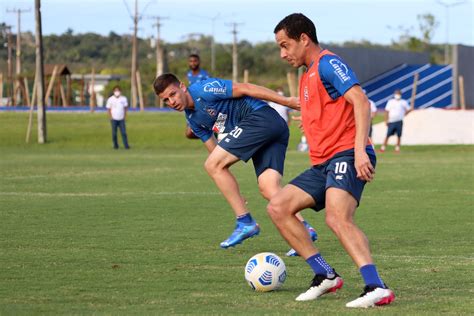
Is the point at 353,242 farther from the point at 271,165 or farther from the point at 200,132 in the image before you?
the point at 200,132

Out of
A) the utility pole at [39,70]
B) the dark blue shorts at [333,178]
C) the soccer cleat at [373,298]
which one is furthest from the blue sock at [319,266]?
the utility pole at [39,70]

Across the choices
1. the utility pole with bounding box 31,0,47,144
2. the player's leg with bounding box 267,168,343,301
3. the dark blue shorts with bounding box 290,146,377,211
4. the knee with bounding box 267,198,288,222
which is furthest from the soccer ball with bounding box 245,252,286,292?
the utility pole with bounding box 31,0,47,144

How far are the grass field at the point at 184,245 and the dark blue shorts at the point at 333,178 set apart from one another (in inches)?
31.4

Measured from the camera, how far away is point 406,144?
43.2 meters

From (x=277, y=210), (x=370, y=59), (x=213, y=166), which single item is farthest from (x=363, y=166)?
(x=370, y=59)

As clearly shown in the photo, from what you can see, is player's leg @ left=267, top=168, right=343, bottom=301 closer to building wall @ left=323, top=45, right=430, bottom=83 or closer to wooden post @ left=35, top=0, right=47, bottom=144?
wooden post @ left=35, top=0, right=47, bottom=144

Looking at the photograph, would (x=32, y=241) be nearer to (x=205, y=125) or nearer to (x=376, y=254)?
(x=205, y=125)

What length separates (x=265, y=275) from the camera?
820 cm

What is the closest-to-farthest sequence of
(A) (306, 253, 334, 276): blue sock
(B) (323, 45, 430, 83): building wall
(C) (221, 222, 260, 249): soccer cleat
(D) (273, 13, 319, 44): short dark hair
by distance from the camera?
1. (D) (273, 13, 319, 44): short dark hair
2. (A) (306, 253, 334, 276): blue sock
3. (C) (221, 222, 260, 249): soccer cleat
4. (B) (323, 45, 430, 83): building wall

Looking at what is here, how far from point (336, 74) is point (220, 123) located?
3.28m

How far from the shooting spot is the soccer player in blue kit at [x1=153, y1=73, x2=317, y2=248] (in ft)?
33.6

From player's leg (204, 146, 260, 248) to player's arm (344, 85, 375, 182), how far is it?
10.5ft

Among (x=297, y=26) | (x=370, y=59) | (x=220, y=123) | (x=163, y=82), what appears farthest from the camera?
(x=370, y=59)

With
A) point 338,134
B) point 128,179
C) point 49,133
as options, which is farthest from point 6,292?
point 49,133
